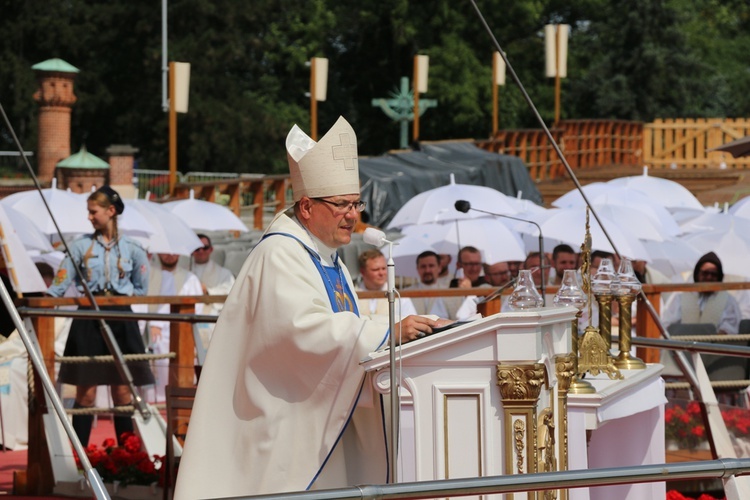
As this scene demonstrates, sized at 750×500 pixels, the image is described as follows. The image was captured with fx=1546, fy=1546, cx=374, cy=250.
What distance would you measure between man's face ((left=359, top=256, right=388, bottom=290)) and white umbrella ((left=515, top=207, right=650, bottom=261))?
336cm

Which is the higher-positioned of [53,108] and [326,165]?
[53,108]

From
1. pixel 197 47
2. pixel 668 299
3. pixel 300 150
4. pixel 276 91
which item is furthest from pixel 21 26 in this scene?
pixel 300 150

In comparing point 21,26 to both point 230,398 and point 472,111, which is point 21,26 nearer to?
point 472,111

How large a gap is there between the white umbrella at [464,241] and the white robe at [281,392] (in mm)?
8776

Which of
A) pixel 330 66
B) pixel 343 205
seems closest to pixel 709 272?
pixel 343 205

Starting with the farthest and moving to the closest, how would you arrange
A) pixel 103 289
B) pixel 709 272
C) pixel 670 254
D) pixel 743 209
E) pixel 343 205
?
pixel 743 209 < pixel 670 254 < pixel 709 272 < pixel 103 289 < pixel 343 205

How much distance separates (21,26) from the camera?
49.0 metres

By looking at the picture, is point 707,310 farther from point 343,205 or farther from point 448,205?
point 343,205

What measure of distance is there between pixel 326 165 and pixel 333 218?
189mm

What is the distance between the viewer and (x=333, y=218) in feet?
17.4

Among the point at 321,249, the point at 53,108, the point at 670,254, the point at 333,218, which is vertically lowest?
the point at 321,249

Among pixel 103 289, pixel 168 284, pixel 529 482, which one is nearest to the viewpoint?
pixel 529 482

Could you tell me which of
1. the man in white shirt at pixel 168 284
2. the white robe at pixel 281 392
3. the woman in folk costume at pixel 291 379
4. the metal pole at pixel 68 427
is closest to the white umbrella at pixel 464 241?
the man in white shirt at pixel 168 284

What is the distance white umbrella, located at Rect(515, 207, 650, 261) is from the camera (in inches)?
515
